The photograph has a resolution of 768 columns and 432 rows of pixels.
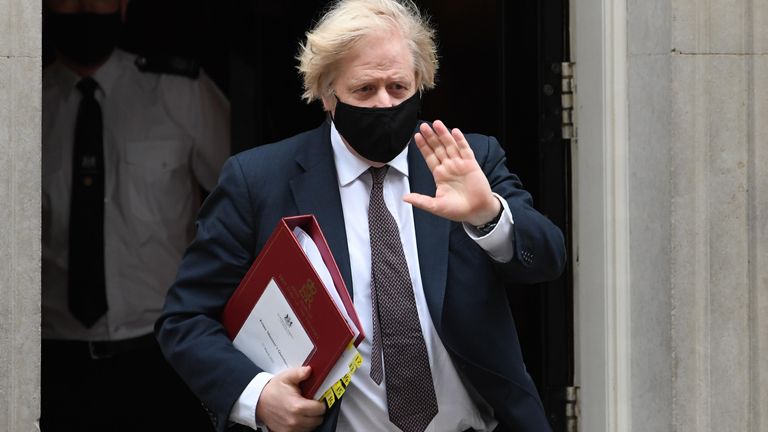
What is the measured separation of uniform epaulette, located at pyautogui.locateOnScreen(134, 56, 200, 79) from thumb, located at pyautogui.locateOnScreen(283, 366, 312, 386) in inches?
113

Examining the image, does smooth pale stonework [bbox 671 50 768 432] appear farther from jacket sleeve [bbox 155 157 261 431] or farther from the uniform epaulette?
the uniform epaulette

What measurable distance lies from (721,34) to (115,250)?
8.50 ft

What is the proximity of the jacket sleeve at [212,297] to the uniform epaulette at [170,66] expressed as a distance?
8.12 ft

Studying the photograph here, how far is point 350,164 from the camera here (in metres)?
3.37

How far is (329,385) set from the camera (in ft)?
10.1

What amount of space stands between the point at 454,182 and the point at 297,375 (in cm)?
57

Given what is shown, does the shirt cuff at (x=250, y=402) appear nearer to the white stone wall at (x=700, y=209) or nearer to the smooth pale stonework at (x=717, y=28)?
the white stone wall at (x=700, y=209)

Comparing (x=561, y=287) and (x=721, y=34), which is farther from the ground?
(x=721, y=34)

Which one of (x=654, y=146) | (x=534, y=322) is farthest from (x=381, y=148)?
(x=534, y=322)

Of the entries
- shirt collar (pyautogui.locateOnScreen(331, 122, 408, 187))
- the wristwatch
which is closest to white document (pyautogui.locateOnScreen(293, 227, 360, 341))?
shirt collar (pyautogui.locateOnScreen(331, 122, 408, 187))

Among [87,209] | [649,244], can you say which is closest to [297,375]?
[649,244]

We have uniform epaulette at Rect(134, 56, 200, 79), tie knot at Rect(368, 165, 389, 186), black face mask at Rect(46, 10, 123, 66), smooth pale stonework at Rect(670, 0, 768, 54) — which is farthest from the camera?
uniform epaulette at Rect(134, 56, 200, 79)

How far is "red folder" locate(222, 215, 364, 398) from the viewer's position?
9.90ft

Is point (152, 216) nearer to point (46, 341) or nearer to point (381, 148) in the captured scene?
point (46, 341)
